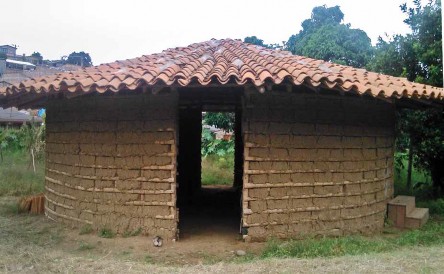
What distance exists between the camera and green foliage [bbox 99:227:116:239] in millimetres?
6965

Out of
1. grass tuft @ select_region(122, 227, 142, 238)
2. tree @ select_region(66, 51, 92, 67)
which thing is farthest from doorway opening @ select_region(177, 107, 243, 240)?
tree @ select_region(66, 51, 92, 67)

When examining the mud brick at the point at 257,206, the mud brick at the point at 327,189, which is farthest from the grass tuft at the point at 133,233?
the mud brick at the point at 327,189

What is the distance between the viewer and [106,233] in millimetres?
7027

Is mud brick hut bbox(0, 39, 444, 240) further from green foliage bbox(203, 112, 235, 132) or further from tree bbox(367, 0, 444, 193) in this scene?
green foliage bbox(203, 112, 235, 132)

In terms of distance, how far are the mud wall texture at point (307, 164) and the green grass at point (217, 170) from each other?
313 inches

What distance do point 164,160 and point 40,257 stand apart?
2.27 metres

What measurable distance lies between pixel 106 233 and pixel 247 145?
9.11ft

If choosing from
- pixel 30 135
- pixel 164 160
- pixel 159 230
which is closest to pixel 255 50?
pixel 164 160

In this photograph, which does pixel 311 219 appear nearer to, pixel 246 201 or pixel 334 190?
pixel 334 190

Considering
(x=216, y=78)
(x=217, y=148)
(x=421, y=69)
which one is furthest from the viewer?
(x=217, y=148)

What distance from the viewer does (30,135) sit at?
15.9m

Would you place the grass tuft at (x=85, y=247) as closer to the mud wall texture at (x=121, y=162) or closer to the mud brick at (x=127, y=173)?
the mud wall texture at (x=121, y=162)

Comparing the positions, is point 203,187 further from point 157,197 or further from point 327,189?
point 327,189

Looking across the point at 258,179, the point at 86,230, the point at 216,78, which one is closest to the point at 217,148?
the point at 86,230
